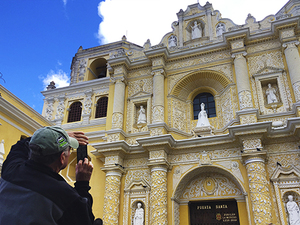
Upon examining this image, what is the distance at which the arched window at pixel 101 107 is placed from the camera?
13.4 meters

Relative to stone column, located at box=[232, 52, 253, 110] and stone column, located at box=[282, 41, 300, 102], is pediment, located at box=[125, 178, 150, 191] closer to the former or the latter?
stone column, located at box=[232, 52, 253, 110]

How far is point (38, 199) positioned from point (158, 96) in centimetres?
1064

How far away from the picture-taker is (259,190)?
8680 millimetres

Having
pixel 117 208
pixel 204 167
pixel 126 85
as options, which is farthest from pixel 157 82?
pixel 117 208

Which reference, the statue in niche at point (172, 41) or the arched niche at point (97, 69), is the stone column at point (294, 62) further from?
the arched niche at point (97, 69)

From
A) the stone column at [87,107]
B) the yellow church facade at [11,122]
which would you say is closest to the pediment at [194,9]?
the stone column at [87,107]

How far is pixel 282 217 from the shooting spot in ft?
27.9

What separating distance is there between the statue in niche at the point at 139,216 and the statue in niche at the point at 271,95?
248 inches

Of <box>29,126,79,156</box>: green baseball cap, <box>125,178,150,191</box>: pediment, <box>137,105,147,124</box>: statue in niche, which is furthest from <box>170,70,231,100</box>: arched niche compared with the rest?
<box>29,126,79,156</box>: green baseball cap

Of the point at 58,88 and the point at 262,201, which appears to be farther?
the point at 58,88

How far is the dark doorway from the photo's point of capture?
386 inches

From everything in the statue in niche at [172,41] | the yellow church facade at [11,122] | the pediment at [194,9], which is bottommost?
the yellow church facade at [11,122]

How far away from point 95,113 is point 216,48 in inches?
257

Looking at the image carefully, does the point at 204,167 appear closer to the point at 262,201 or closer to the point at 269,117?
the point at 262,201
